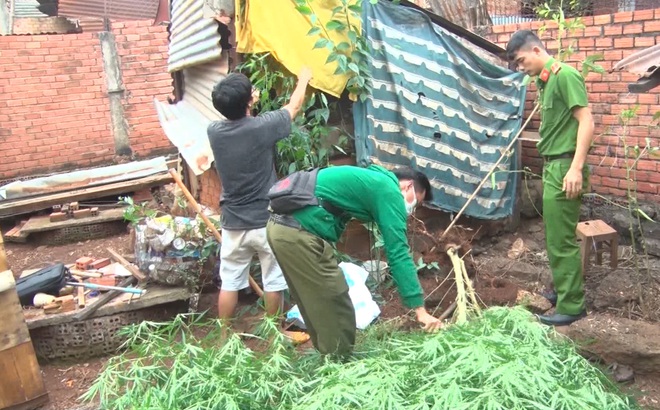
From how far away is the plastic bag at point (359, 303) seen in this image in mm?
4193

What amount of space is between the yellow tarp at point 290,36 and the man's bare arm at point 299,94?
5.9 inches

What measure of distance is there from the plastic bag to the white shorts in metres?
0.29

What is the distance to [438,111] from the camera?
524 centimetres

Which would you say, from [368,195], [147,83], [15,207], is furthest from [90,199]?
[368,195]

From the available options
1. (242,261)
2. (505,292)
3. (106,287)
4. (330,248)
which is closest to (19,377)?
(106,287)

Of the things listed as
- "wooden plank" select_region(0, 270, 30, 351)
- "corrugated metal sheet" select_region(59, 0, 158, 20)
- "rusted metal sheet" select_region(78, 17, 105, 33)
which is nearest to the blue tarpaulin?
"wooden plank" select_region(0, 270, 30, 351)

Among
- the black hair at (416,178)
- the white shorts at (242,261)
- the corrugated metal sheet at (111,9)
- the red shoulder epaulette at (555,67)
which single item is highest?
the corrugated metal sheet at (111,9)

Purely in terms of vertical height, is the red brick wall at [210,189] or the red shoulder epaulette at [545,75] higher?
the red shoulder epaulette at [545,75]

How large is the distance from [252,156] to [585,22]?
12.1 feet

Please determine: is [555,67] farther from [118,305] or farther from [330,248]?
[118,305]

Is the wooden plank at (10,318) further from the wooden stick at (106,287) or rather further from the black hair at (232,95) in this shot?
the black hair at (232,95)

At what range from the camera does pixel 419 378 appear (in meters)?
2.26

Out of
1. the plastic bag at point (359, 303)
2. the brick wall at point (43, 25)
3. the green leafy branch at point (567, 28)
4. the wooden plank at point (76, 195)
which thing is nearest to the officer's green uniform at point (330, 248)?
the plastic bag at point (359, 303)

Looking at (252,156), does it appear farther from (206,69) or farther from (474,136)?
(474,136)
